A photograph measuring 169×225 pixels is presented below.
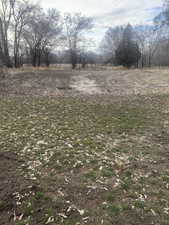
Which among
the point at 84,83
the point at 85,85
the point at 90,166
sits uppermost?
the point at 84,83

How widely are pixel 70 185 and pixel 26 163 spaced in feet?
3.68

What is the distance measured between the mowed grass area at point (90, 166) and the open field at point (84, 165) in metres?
0.01

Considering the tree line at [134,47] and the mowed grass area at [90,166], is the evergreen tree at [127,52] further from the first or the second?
the mowed grass area at [90,166]

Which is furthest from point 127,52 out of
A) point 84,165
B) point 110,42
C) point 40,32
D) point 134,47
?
point 84,165

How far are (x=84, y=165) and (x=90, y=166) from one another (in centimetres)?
12

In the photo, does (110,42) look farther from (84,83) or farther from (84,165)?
(84,165)

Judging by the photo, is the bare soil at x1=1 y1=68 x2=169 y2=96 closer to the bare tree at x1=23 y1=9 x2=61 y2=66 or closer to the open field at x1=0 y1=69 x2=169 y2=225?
the open field at x1=0 y1=69 x2=169 y2=225

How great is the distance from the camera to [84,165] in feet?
12.3

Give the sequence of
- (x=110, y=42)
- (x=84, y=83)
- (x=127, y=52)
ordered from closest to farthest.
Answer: (x=84, y=83)
(x=127, y=52)
(x=110, y=42)

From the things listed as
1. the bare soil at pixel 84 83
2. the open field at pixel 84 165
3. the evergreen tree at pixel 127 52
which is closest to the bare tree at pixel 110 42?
the evergreen tree at pixel 127 52

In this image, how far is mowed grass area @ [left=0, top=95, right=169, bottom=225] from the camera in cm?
258

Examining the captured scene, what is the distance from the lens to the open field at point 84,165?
2588mm

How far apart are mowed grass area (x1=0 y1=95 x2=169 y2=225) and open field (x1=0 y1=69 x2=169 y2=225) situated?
1 cm

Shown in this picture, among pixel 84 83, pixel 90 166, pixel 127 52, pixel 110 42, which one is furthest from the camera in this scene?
pixel 110 42
